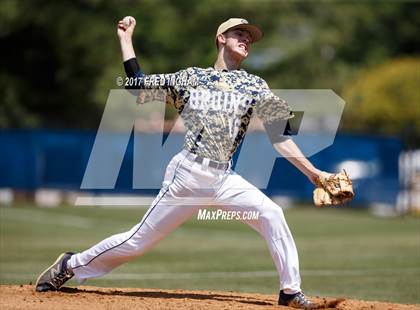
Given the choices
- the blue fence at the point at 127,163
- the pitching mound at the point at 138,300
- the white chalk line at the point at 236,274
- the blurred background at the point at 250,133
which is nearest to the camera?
the pitching mound at the point at 138,300

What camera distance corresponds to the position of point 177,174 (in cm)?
833

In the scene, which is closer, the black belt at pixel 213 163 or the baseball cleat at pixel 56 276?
the black belt at pixel 213 163

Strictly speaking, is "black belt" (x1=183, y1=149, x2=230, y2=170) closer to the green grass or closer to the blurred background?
the green grass

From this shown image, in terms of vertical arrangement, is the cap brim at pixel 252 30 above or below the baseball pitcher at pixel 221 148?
above

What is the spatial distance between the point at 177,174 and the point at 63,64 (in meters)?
32.9

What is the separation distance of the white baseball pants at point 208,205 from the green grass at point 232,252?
8.67 ft

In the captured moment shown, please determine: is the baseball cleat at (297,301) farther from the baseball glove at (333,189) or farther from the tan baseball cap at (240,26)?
the tan baseball cap at (240,26)

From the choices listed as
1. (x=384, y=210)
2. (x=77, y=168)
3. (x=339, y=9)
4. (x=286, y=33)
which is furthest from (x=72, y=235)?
(x=339, y=9)

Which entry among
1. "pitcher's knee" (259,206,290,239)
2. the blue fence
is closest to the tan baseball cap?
"pitcher's knee" (259,206,290,239)

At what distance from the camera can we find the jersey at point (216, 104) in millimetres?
8281

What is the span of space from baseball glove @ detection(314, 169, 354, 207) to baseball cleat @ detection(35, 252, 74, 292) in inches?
93.5

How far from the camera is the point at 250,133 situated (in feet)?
94.9

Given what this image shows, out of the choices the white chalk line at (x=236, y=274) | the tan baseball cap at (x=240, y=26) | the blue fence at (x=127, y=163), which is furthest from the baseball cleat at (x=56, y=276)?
the blue fence at (x=127, y=163)

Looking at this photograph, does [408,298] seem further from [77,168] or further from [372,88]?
[372,88]
